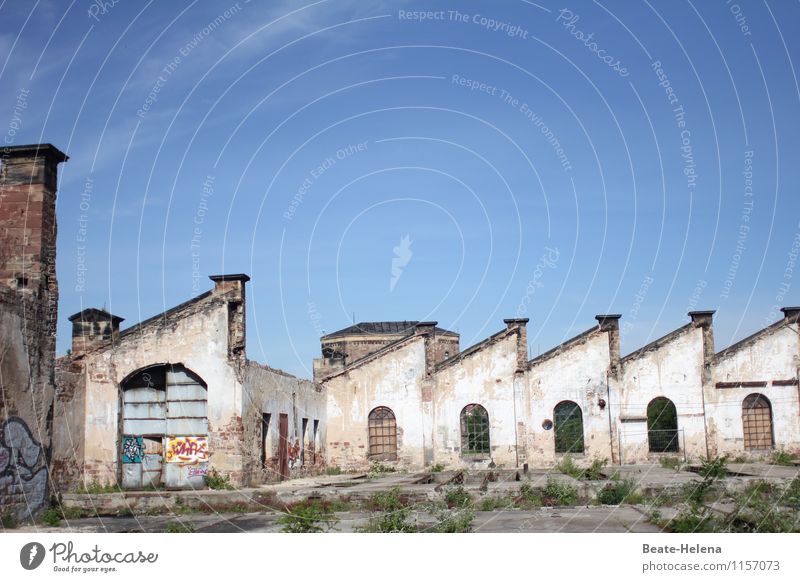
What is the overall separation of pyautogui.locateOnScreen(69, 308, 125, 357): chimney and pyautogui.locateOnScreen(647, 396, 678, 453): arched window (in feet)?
63.2

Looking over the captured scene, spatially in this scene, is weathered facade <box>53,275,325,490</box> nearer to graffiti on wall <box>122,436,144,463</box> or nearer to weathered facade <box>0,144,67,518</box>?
graffiti on wall <box>122,436,144,463</box>

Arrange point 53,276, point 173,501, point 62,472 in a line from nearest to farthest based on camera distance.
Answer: point 53,276
point 173,501
point 62,472

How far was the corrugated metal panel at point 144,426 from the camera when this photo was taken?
2131 cm

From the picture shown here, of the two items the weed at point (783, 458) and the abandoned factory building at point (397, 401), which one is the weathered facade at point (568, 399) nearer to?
the abandoned factory building at point (397, 401)

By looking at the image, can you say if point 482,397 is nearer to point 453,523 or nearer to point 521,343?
point 521,343

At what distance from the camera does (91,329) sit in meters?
21.5

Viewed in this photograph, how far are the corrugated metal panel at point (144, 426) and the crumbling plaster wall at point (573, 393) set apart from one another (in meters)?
14.2

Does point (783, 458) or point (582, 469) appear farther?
point (783, 458)

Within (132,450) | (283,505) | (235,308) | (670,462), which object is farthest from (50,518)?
(670,462)

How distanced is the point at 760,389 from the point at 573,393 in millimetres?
6903
